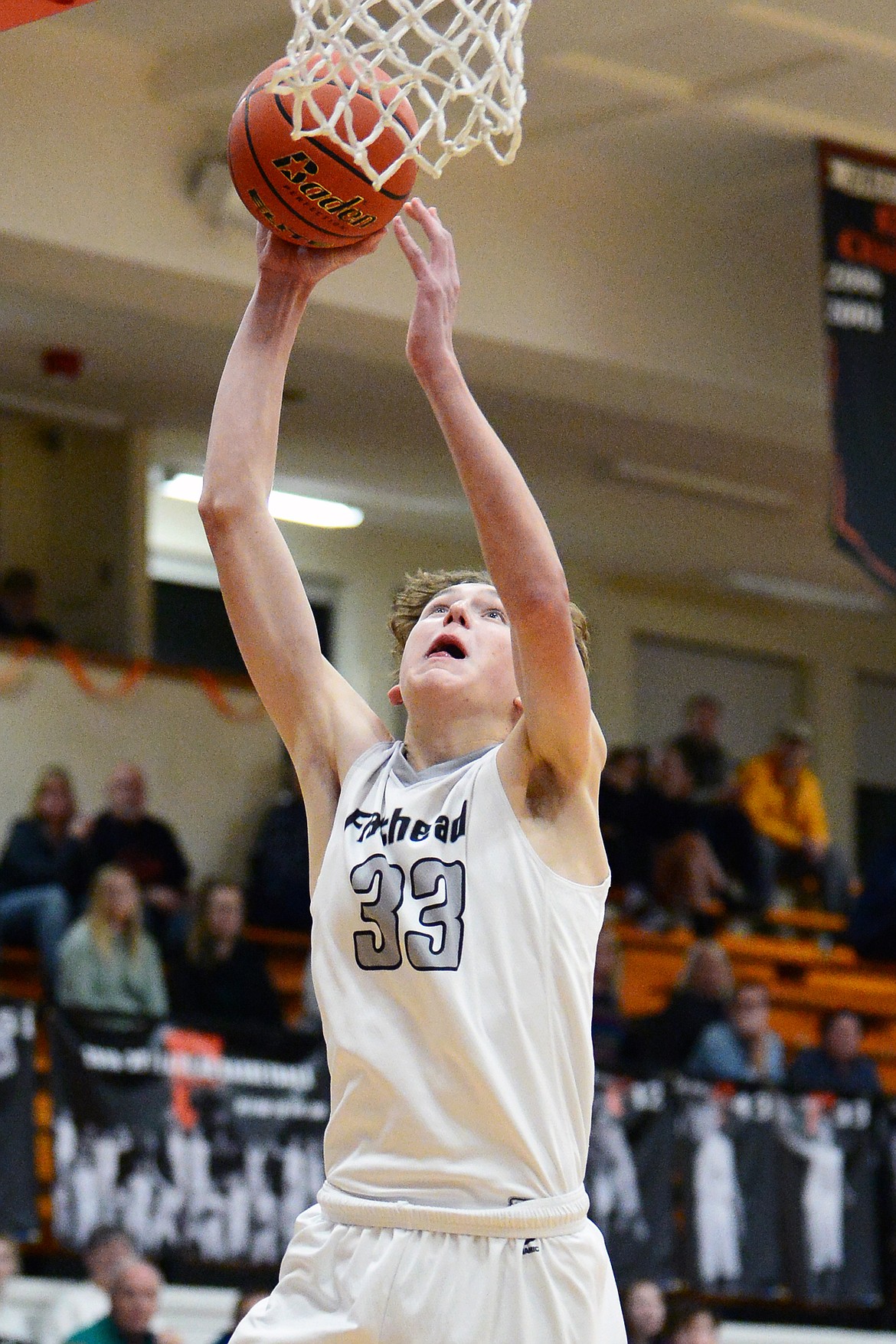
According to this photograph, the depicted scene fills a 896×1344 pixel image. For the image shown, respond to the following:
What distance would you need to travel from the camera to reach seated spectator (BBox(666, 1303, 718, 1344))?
8.93 metres

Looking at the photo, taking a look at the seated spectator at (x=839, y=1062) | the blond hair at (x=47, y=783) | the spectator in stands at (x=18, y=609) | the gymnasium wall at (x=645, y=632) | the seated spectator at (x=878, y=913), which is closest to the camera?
the blond hair at (x=47, y=783)

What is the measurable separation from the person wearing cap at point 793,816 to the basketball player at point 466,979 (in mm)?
11098

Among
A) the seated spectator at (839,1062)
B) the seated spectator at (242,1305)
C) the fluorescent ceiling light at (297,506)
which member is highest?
the fluorescent ceiling light at (297,506)

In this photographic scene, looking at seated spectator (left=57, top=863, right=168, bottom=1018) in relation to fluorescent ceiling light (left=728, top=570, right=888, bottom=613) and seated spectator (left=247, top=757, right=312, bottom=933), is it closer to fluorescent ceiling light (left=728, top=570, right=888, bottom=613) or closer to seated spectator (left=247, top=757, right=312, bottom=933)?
seated spectator (left=247, top=757, right=312, bottom=933)

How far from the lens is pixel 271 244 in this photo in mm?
3682

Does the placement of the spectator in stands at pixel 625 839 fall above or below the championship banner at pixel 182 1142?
above

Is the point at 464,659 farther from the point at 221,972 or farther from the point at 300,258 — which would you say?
the point at 221,972

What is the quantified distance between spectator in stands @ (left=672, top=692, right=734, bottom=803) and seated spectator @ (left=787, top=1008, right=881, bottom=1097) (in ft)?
11.0

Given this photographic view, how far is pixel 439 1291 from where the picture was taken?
2.99 meters

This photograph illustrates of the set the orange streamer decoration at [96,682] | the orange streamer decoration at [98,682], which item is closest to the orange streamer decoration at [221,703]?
the orange streamer decoration at [98,682]

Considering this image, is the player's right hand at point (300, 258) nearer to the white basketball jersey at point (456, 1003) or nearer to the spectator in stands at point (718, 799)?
the white basketball jersey at point (456, 1003)

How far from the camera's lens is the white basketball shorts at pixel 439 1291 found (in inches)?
117

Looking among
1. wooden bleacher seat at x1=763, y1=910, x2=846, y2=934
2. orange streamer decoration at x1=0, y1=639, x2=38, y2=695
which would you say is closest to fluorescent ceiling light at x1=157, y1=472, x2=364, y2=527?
orange streamer decoration at x1=0, y1=639, x2=38, y2=695

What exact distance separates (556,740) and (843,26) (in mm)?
6277
